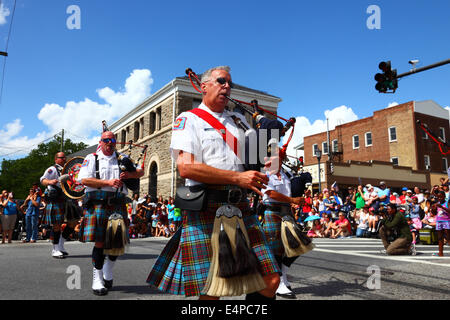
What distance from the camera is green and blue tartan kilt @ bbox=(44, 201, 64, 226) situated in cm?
724

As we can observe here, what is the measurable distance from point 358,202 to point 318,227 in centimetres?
211

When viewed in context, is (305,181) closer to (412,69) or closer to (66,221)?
(66,221)

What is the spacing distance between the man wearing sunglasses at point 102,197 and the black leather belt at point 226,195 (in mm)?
2556

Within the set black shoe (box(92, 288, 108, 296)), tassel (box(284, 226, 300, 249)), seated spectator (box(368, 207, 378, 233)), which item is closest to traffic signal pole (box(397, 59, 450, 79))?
seated spectator (box(368, 207, 378, 233))

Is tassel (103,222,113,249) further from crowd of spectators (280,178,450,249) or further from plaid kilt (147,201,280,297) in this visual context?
crowd of spectators (280,178,450,249)

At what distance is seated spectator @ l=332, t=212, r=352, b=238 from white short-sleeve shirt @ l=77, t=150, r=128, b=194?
12293mm

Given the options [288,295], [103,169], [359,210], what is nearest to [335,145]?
[359,210]

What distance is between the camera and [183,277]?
2.13 metres

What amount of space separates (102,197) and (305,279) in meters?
3.21

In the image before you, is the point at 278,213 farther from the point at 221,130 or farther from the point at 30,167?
the point at 30,167

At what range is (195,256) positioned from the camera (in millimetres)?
2133

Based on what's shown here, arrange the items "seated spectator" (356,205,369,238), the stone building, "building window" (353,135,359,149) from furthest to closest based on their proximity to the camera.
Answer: "building window" (353,135,359,149) < the stone building < "seated spectator" (356,205,369,238)

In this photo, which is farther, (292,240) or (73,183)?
(73,183)

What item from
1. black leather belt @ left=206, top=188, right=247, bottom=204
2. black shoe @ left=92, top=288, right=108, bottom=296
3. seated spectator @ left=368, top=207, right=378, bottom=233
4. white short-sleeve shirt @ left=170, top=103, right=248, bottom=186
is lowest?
black shoe @ left=92, top=288, right=108, bottom=296
